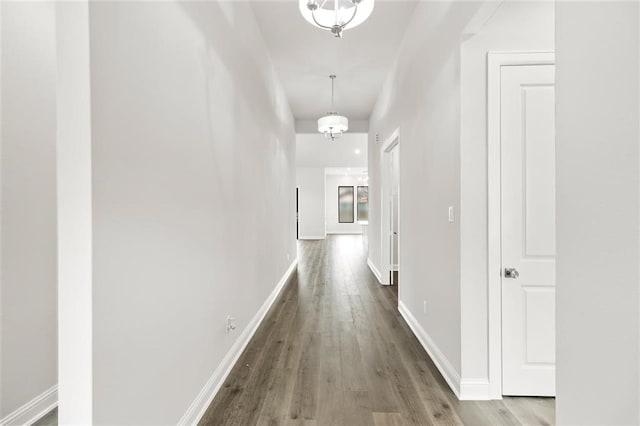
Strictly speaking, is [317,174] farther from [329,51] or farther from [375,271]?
[329,51]

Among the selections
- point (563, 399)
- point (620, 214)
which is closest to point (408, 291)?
point (563, 399)

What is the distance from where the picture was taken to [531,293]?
1999 millimetres

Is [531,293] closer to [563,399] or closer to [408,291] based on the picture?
[563,399]

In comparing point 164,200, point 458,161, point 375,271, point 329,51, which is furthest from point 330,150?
point 164,200

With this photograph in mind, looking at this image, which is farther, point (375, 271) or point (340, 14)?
point (375, 271)

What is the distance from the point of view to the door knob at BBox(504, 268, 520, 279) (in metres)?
1.99

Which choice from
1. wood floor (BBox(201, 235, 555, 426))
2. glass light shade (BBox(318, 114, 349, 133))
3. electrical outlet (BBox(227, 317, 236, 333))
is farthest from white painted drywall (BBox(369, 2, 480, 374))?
electrical outlet (BBox(227, 317, 236, 333))

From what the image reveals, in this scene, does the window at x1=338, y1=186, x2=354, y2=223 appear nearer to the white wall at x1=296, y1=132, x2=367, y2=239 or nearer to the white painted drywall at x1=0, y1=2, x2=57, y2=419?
the white wall at x1=296, y1=132, x2=367, y2=239

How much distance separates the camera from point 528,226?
1999 millimetres

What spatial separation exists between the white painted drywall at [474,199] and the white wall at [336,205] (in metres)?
12.8

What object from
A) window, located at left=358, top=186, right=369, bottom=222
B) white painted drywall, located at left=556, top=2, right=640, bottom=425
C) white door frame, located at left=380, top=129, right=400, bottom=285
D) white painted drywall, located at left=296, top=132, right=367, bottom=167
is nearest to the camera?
white painted drywall, located at left=556, top=2, right=640, bottom=425

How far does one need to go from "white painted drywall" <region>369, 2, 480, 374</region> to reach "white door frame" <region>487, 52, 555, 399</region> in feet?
0.62

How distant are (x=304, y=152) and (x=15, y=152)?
9458 millimetres

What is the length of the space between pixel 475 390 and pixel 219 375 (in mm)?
1698
